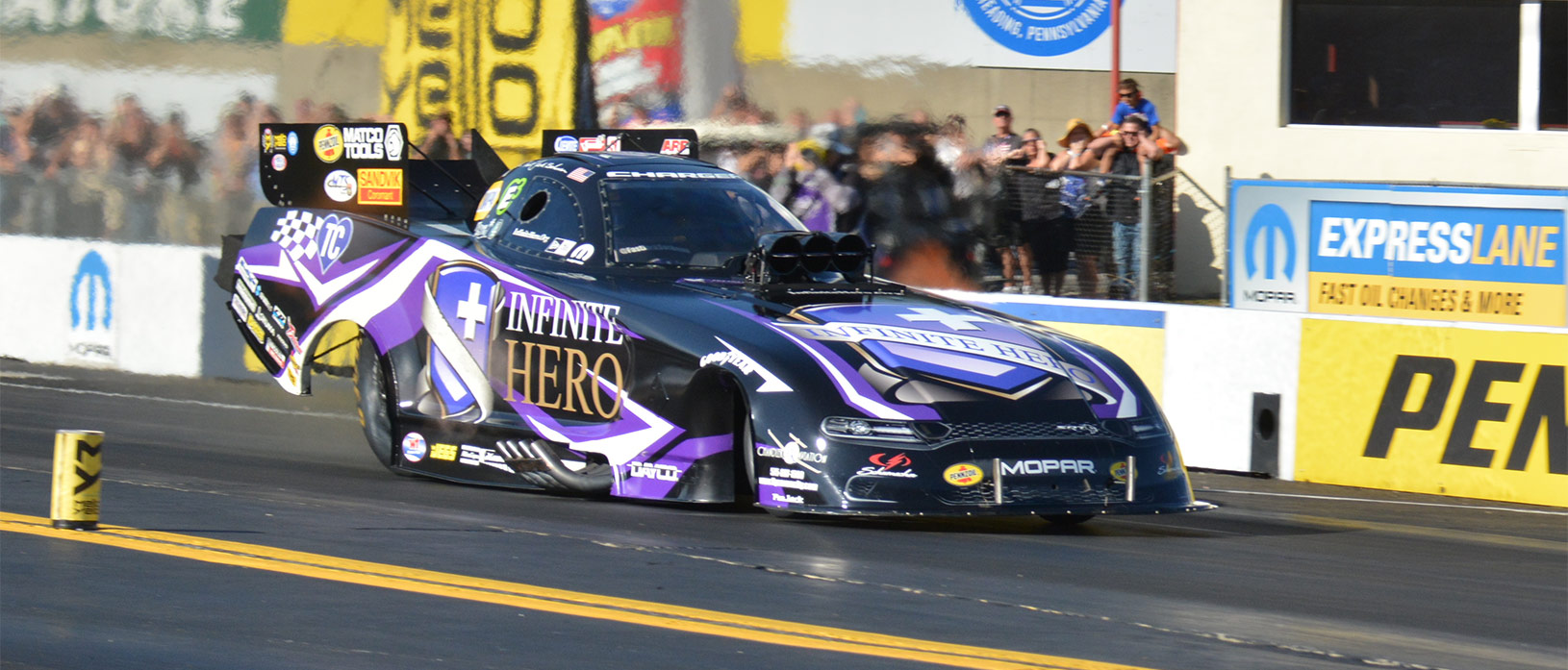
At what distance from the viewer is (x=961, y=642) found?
19.2 ft

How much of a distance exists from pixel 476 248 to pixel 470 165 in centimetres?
212

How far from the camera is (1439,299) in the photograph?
1116 centimetres

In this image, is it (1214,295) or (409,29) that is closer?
(1214,295)

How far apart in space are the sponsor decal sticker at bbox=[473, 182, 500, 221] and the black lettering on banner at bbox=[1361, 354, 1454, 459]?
4.80m

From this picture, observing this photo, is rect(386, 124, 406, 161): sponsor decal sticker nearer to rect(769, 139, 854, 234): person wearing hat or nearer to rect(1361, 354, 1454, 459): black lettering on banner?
rect(769, 139, 854, 234): person wearing hat

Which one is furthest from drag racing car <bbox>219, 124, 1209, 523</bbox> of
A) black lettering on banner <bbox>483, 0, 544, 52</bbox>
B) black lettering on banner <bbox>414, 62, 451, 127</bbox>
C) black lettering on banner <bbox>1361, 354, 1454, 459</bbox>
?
black lettering on banner <bbox>414, 62, 451, 127</bbox>

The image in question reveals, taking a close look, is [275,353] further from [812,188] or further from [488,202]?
[812,188]

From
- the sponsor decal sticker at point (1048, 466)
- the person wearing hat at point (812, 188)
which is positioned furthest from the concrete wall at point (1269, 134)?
the sponsor decal sticker at point (1048, 466)

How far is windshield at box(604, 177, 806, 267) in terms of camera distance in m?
9.12

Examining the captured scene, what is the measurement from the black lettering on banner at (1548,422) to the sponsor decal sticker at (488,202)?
528 centimetres

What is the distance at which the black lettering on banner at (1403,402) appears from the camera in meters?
10.6

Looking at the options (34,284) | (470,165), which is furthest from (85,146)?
(470,165)

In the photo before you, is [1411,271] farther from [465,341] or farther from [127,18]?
[127,18]

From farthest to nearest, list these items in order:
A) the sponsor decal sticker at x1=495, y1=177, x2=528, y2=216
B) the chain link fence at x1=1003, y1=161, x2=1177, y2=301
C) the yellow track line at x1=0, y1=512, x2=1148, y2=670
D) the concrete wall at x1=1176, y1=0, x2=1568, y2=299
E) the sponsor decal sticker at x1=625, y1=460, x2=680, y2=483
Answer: the concrete wall at x1=1176, y1=0, x2=1568, y2=299 < the chain link fence at x1=1003, y1=161, x2=1177, y2=301 < the sponsor decal sticker at x1=495, y1=177, x2=528, y2=216 < the sponsor decal sticker at x1=625, y1=460, x2=680, y2=483 < the yellow track line at x1=0, y1=512, x2=1148, y2=670
